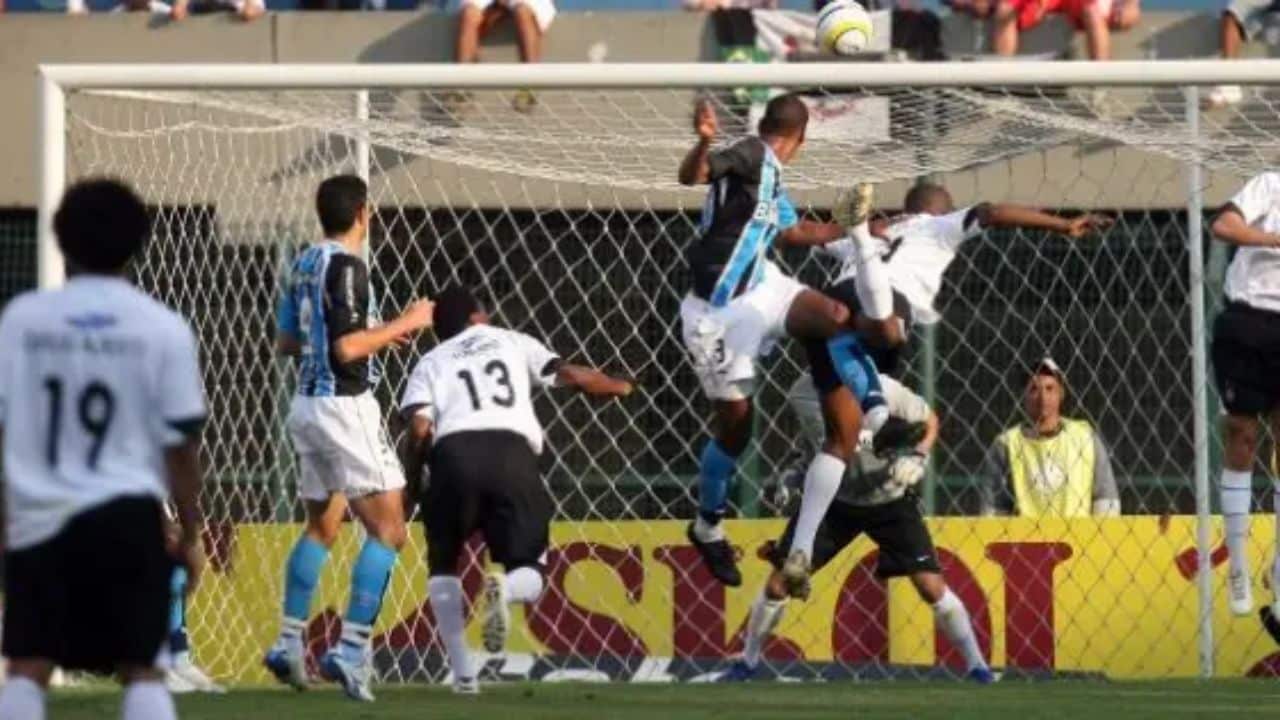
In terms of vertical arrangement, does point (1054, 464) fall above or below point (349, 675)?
above

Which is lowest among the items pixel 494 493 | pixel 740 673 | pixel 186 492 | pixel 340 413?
pixel 740 673

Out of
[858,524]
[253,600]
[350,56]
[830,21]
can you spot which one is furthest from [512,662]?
[350,56]

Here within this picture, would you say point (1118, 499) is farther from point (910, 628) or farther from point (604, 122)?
point (604, 122)

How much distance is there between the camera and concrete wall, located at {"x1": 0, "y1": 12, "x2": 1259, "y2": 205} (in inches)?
782

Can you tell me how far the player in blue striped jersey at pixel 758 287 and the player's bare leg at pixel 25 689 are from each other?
593cm

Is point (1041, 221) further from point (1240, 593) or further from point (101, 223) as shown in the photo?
point (101, 223)

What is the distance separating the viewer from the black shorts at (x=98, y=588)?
699 centimetres

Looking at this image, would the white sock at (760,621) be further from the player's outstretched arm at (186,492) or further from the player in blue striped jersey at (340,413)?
the player's outstretched arm at (186,492)

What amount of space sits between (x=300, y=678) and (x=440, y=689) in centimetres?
66

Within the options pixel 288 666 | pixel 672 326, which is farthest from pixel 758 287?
pixel 672 326

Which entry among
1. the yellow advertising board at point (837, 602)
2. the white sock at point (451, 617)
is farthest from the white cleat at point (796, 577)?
the yellow advertising board at point (837, 602)

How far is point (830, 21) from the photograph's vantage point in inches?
564

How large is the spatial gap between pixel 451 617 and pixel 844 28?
358cm

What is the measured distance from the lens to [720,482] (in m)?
13.5
